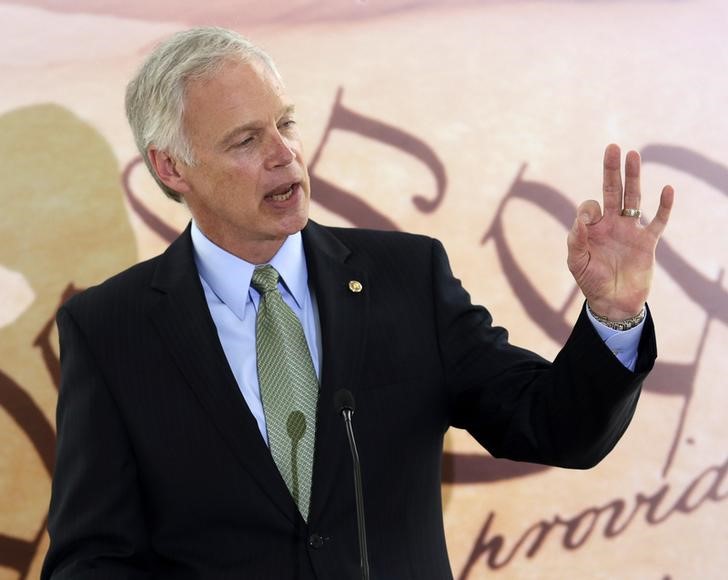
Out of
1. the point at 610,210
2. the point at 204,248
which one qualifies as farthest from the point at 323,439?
the point at 610,210

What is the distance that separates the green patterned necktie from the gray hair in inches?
10.9

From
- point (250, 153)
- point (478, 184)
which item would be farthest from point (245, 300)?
point (478, 184)

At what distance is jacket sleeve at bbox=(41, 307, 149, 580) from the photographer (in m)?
1.37

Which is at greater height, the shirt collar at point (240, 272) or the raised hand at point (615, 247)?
the raised hand at point (615, 247)

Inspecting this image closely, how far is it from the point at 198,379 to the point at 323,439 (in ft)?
0.68

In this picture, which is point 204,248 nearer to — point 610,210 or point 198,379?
point 198,379

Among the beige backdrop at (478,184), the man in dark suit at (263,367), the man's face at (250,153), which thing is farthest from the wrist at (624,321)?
the beige backdrop at (478,184)

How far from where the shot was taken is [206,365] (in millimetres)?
1452

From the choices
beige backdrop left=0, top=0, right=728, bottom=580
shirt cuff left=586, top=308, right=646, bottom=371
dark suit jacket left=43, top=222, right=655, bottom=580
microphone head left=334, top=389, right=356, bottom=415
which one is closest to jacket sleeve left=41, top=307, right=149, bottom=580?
dark suit jacket left=43, top=222, right=655, bottom=580

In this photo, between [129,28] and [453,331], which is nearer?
[453,331]

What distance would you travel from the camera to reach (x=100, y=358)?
150 centimetres

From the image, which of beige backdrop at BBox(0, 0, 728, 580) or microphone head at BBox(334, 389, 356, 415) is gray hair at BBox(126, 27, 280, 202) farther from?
beige backdrop at BBox(0, 0, 728, 580)

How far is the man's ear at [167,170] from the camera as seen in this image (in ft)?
5.32

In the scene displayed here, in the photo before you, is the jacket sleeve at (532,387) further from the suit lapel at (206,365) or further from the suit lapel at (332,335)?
the suit lapel at (206,365)
